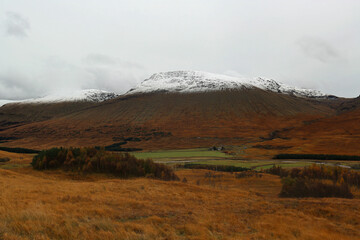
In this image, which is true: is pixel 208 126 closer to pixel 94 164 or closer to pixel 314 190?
pixel 94 164

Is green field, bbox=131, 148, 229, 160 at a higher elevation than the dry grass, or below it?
below

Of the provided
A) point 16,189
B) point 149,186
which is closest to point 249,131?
point 149,186

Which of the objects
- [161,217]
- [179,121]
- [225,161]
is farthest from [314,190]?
[179,121]

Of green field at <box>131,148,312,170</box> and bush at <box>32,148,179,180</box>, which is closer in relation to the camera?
bush at <box>32,148,179,180</box>

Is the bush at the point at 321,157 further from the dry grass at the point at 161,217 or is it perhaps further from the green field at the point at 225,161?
the dry grass at the point at 161,217

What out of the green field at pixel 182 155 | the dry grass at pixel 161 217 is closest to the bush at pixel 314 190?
the dry grass at pixel 161 217

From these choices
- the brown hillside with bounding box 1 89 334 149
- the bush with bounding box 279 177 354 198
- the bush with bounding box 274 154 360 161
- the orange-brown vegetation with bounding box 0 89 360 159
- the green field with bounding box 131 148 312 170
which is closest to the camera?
the bush with bounding box 279 177 354 198

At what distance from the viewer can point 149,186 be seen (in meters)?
18.9

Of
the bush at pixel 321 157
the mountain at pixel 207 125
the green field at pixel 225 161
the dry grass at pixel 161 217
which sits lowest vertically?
the green field at pixel 225 161

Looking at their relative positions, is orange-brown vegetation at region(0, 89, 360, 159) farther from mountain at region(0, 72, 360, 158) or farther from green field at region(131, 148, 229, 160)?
green field at region(131, 148, 229, 160)

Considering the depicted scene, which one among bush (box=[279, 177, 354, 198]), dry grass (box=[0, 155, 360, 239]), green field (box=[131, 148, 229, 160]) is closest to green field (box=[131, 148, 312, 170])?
green field (box=[131, 148, 229, 160])

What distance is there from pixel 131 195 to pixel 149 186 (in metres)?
3.84

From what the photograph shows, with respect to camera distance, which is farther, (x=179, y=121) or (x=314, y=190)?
(x=179, y=121)

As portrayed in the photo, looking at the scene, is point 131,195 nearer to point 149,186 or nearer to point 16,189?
point 149,186
